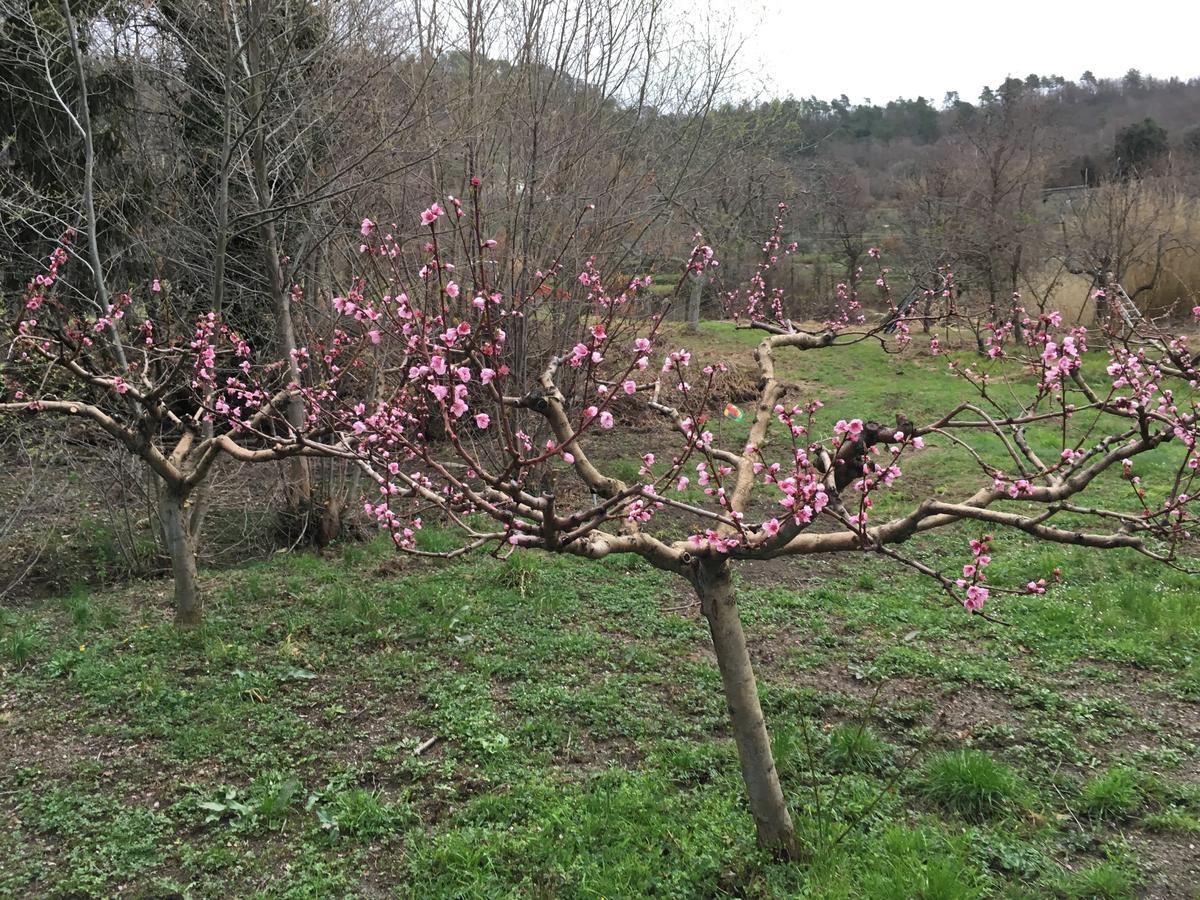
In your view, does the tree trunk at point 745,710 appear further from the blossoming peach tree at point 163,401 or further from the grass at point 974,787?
the blossoming peach tree at point 163,401

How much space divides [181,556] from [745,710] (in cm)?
376

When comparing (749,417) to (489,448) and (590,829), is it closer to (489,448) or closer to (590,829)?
(489,448)

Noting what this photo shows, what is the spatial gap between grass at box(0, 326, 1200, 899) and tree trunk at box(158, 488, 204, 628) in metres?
0.16

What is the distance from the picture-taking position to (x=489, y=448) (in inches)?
318

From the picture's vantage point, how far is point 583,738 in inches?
156

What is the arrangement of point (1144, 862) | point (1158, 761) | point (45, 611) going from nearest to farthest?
point (1144, 862)
point (1158, 761)
point (45, 611)

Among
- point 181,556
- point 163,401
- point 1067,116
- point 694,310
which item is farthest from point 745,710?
point 1067,116

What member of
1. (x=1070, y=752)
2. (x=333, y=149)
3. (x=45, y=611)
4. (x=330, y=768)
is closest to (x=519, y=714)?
(x=330, y=768)

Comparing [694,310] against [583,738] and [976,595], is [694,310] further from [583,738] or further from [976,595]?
[976,595]

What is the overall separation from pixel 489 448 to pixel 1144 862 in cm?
623

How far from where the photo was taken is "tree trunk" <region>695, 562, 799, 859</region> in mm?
2902

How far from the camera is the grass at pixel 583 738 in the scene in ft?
9.79

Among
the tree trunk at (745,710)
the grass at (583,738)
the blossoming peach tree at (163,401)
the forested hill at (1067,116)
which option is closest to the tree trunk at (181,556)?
the blossoming peach tree at (163,401)

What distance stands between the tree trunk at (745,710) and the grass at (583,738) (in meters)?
0.13
